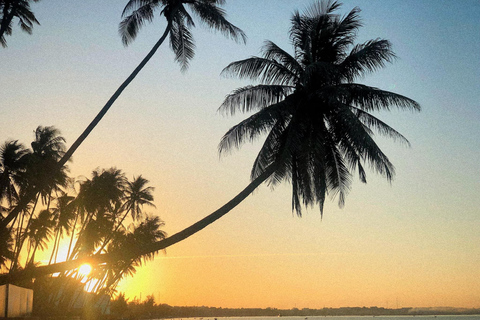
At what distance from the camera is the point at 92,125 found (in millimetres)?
15203

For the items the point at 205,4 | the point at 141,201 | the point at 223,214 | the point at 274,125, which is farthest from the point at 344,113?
the point at 141,201

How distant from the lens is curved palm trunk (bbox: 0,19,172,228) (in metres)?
14.8

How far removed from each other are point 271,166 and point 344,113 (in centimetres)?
266

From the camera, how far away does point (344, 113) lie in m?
14.1

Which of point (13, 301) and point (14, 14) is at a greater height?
point (14, 14)

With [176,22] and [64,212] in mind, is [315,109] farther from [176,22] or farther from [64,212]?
[64,212]

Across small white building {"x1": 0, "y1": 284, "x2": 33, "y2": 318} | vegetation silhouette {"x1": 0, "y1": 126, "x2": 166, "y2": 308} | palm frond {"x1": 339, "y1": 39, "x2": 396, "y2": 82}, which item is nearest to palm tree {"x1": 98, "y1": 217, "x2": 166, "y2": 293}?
vegetation silhouette {"x1": 0, "y1": 126, "x2": 166, "y2": 308}

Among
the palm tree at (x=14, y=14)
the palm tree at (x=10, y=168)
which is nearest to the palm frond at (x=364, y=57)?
the palm tree at (x=14, y=14)

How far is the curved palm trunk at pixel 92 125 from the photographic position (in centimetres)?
1478

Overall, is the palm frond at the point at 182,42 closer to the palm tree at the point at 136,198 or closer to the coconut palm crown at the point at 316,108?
the coconut palm crown at the point at 316,108

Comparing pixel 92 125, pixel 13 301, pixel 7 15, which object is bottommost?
pixel 13 301

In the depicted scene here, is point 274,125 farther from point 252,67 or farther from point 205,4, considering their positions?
point 205,4

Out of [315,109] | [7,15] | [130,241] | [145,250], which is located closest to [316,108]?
[315,109]

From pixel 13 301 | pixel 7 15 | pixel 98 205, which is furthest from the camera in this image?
pixel 98 205
